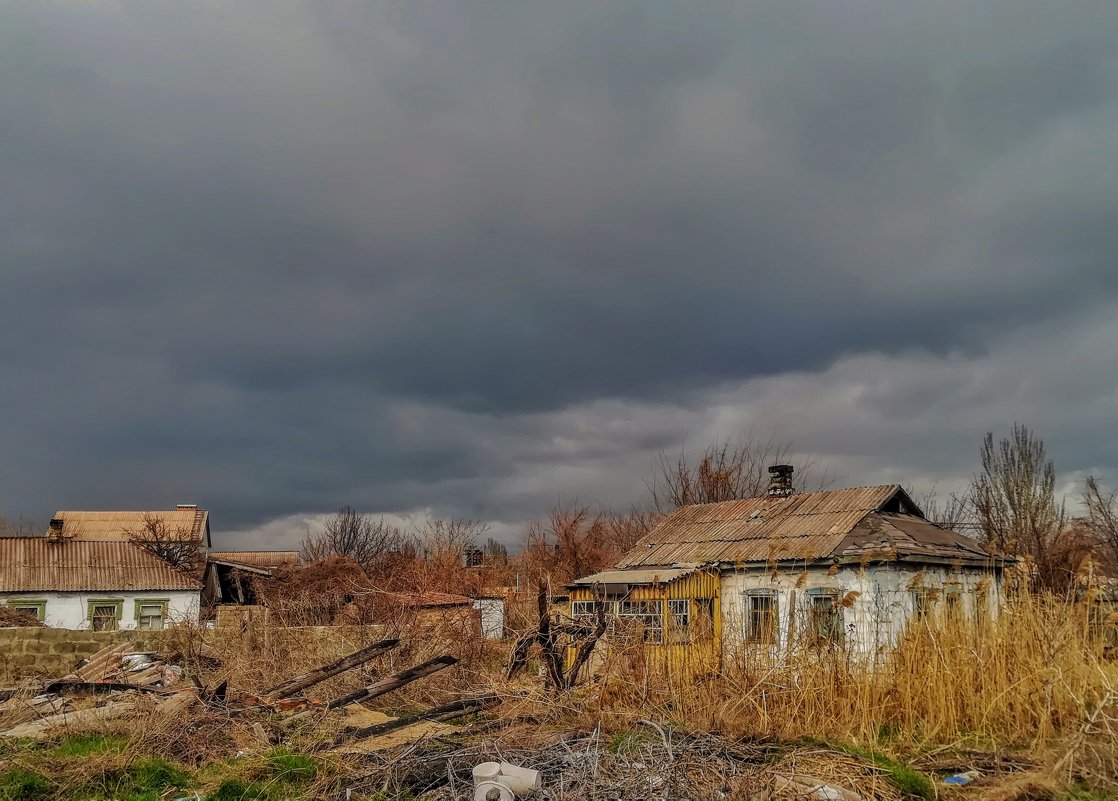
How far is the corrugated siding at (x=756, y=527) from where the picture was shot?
18750mm

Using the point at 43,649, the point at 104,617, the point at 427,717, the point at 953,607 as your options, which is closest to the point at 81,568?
the point at 104,617

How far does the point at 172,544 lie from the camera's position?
3169 cm

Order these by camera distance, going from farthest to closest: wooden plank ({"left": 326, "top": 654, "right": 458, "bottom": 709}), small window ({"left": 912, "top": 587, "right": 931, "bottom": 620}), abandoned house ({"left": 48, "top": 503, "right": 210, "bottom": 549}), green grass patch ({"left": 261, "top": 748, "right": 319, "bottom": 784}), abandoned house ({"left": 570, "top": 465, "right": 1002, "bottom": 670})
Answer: abandoned house ({"left": 48, "top": 503, "right": 210, "bottom": 549})
abandoned house ({"left": 570, "top": 465, "right": 1002, "bottom": 670})
wooden plank ({"left": 326, "top": 654, "right": 458, "bottom": 709})
small window ({"left": 912, "top": 587, "right": 931, "bottom": 620})
green grass patch ({"left": 261, "top": 748, "right": 319, "bottom": 784})

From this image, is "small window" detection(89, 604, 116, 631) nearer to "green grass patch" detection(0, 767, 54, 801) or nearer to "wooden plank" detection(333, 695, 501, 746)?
"wooden plank" detection(333, 695, 501, 746)

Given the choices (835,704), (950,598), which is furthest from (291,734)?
(950,598)

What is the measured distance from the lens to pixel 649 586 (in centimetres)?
1755

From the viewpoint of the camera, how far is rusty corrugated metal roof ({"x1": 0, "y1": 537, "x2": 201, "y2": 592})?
28500 mm

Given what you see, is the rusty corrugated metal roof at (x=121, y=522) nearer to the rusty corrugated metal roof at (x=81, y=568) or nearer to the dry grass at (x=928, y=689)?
the rusty corrugated metal roof at (x=81, y=568)

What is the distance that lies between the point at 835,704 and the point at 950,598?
1819 mm

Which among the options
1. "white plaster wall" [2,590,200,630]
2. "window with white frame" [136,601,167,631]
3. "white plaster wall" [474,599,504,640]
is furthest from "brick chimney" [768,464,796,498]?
"window with white frame" [136,601,167,631]

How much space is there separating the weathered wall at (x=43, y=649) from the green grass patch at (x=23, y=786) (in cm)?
800

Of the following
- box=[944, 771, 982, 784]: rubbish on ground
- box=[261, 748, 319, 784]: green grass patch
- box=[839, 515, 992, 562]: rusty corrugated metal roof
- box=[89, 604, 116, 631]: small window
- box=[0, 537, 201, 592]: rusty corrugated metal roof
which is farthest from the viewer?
box=[0, 537, 201, 592]: rusty corrugated metal roof

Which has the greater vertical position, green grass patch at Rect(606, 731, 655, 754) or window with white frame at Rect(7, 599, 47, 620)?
green grass patch at Rect(606, 731, 655, 754)

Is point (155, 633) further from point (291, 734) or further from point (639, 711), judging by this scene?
point (639, 711)
